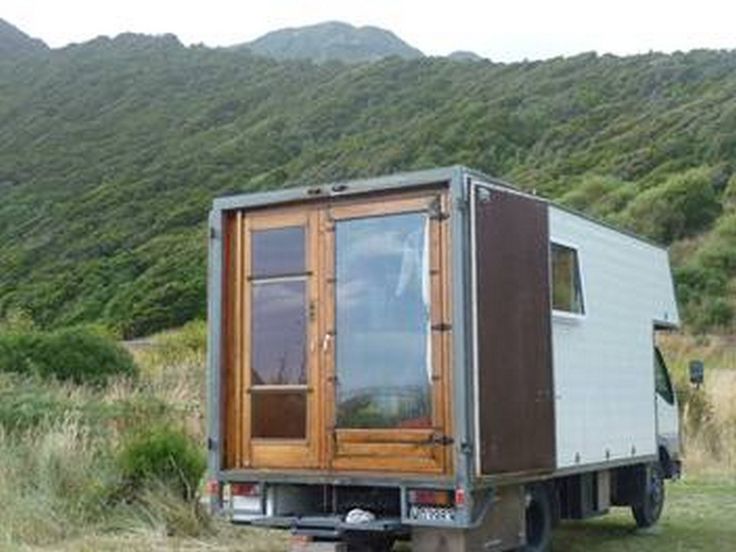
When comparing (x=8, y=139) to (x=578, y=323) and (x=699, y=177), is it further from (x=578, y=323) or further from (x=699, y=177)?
(x=578, y=323)

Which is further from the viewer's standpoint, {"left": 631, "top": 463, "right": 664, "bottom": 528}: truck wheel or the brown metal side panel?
{"left": 631, "top": 463, "right": 664, "bottom": 528}: truck wheel

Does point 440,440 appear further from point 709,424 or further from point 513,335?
point 709,424

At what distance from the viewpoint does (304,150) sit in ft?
195

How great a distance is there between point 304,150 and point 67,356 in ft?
131

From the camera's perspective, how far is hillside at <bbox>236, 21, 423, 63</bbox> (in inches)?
5094

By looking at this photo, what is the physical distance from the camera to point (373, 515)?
9797 millimetres

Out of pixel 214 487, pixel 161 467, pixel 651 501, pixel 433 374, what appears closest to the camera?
pixel 433 374

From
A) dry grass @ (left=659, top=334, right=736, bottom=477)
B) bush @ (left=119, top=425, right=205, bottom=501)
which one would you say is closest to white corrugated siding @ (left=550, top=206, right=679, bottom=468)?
bush @ (left=119, top=425, right=205, bottom=501)

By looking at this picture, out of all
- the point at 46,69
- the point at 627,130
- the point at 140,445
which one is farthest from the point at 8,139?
the point at 140,445

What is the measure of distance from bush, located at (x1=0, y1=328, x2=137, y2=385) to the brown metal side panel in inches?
415

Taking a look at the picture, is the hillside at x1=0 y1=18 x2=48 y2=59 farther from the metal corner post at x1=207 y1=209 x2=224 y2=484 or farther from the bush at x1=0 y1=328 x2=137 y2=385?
the metal corner post at x1=207 y1=209 x2=224 y2=484

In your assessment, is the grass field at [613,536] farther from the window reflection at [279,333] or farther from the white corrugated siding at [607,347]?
the window reflection at [279,333]

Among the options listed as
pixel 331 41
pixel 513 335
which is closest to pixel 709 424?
pixel 513 335

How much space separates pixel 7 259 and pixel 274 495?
43502 mm
